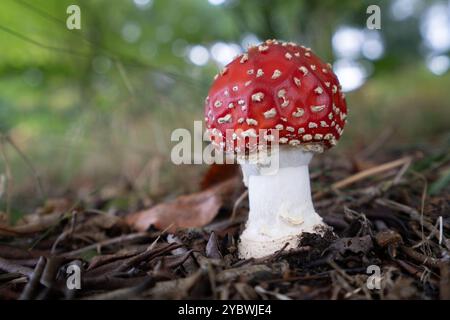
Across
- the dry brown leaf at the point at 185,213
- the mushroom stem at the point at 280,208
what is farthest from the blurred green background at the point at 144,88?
the mushroom stem at the point at 280,208

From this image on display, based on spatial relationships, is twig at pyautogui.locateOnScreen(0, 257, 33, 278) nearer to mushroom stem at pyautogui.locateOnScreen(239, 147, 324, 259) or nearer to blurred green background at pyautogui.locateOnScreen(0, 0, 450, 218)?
mushroom stem at pyautogui.locateOnScreen(239, 147, 324, 259)

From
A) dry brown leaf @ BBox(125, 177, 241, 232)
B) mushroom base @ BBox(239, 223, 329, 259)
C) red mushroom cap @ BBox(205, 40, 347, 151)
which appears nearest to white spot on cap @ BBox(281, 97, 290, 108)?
red mushroom cap @ BBox(205, 40, 347, 151)

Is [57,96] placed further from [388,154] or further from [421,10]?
[421,10]

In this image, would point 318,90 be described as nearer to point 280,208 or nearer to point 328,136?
point 328,136

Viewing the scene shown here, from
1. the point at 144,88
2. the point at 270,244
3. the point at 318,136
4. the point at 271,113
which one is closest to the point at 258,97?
the point at 271,113
